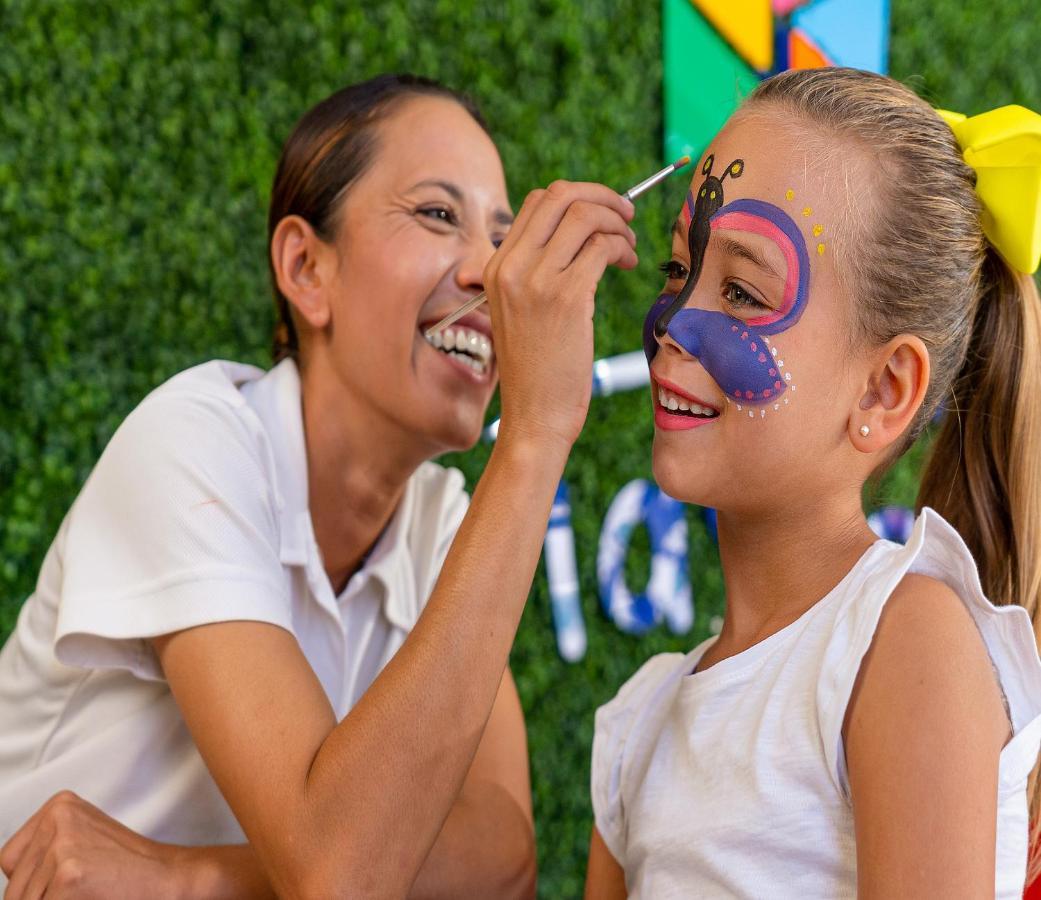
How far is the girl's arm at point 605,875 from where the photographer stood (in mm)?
1252

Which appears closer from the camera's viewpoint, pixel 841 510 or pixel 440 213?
pixel 841 510

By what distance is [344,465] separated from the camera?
1.56 meters

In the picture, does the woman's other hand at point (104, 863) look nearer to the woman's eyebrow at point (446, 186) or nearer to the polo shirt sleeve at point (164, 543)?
the polo shirt sleeve at point (164, 543)

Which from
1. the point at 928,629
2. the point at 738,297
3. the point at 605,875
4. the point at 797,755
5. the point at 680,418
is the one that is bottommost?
the point at 605,875

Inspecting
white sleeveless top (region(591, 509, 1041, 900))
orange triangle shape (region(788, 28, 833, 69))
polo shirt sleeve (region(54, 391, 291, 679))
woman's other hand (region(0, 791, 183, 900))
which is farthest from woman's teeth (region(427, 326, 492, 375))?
orange triangle shape (region(788, 28, 833, 69))

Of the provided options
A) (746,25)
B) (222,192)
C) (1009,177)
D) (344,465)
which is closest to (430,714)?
(344,465)

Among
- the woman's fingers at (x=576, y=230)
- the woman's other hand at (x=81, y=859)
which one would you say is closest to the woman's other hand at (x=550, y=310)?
the woman's fingers at (x=576, y=230)

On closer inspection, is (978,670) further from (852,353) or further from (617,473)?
(617,473)

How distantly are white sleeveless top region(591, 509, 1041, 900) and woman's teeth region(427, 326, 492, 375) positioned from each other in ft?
1.79

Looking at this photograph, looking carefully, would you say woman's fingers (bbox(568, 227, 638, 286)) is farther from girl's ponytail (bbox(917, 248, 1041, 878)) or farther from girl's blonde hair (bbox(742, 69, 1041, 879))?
girl's ponytail (bbox(917, 248, 1041, 878))

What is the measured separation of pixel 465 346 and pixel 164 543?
0.47 metres

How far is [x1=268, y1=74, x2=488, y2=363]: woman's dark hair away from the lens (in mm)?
1583

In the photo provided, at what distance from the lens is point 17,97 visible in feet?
6.37

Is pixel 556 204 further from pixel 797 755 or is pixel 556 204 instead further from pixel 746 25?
pixel 746 25
